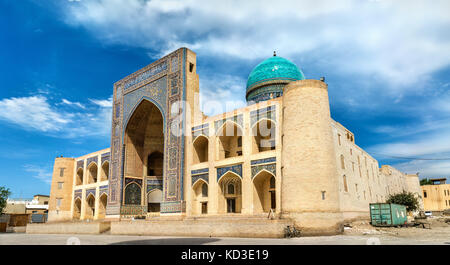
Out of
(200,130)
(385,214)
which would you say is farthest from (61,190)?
(385,214)

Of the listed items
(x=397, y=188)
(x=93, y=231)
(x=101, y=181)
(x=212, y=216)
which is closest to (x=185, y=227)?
(x=212, y=216)

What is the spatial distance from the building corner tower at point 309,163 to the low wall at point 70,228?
10296 millimetres

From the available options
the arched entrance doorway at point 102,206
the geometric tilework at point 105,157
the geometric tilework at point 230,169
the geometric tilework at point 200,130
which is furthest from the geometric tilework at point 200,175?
the arched entrance doorway at point 102,206

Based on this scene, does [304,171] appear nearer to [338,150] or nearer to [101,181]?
[338,150]

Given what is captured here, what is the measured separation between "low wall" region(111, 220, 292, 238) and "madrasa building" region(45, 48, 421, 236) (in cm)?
10

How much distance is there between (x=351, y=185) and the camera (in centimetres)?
1872

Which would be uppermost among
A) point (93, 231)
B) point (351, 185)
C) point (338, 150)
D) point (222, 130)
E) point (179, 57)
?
point (179, 57)

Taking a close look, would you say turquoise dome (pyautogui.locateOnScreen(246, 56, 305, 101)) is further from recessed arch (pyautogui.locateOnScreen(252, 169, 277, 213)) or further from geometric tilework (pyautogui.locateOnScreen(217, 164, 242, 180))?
recessed arch (pyautogui.locateOnScreen(252, 169, 277, 213))

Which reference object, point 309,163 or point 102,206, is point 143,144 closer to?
point 102,206

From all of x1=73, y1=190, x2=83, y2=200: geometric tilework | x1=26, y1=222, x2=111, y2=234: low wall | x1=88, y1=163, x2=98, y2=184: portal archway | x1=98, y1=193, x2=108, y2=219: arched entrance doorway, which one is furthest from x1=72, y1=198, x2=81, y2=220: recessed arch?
x1=26, y1=222, x2=111, y2=234: low wall

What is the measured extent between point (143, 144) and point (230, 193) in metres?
9.15

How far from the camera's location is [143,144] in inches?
989

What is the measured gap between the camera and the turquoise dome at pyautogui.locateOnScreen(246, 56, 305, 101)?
74.4 ft

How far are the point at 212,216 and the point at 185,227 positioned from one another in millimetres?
2588
